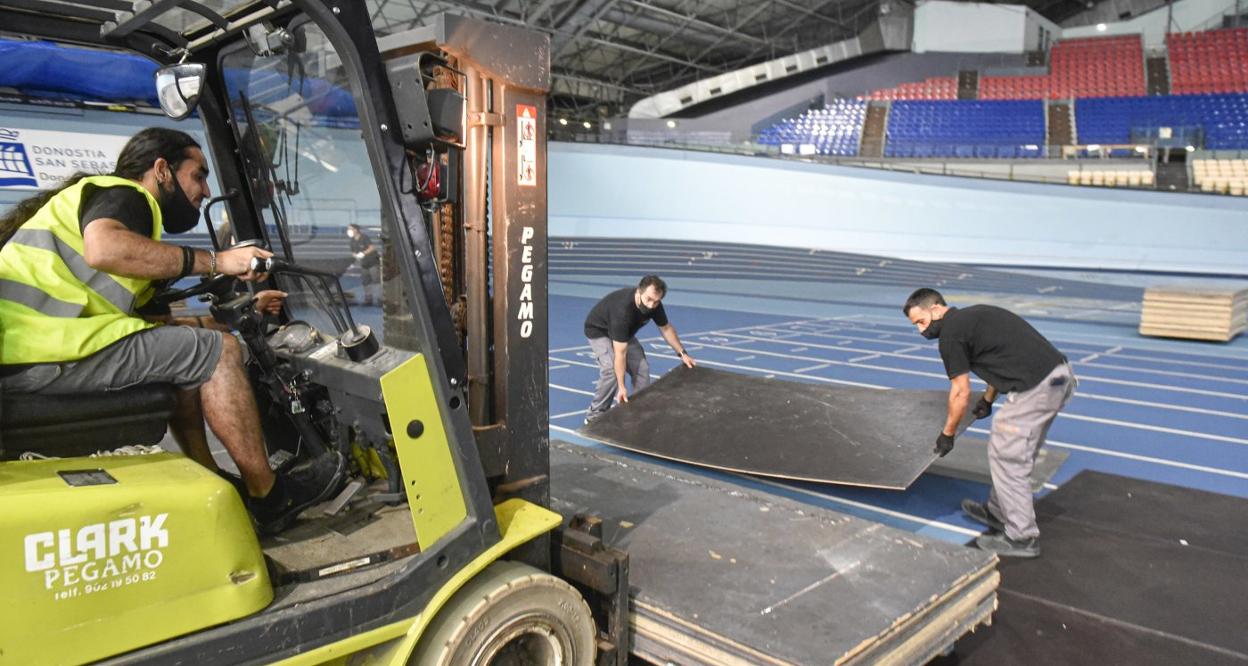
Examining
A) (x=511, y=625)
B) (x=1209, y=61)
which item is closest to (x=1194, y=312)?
(x=511, y=625)

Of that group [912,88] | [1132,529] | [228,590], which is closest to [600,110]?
[912,88]

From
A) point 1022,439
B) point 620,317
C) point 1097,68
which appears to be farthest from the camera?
point 1097,68

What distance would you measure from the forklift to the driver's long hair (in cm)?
17

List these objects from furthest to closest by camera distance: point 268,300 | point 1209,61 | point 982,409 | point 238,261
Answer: point 1209,61, point 982,409, point 268,300, point 238,261

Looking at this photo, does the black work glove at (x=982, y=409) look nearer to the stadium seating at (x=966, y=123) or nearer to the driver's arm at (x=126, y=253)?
the driver's arm at (x=126, y=253)

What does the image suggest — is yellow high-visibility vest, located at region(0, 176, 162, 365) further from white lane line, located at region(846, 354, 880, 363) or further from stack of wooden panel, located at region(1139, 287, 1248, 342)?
stack of wooden panel, located at region(1139, 287, 1248, 342)

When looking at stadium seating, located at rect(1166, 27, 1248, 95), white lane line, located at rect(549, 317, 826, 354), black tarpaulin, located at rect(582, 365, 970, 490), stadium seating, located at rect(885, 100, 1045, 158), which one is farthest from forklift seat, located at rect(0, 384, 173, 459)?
stadium seating, located at rect(1166, 27, 1248, 95)

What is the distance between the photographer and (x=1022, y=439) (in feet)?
15.9

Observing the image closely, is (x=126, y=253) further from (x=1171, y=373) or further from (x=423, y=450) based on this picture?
(x=1171, y=373)

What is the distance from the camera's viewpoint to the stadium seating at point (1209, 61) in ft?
90.8

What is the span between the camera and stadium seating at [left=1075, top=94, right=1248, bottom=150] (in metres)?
23.5

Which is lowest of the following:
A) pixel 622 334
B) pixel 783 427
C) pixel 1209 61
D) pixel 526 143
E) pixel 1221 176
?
pixel 783 427

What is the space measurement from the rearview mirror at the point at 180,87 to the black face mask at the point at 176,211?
0.26 metres

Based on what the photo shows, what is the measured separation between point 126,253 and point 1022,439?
451 centimetres
